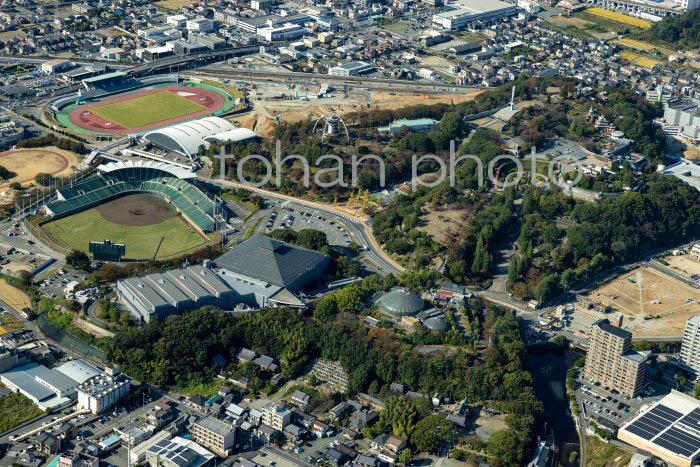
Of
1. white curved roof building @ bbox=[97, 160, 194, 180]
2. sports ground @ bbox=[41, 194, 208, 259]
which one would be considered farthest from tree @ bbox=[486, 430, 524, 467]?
white curved roof building @ bbox=[97, 160, 194, 180]

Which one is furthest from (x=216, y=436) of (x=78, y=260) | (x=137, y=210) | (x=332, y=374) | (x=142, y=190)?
(x=142, y=190)

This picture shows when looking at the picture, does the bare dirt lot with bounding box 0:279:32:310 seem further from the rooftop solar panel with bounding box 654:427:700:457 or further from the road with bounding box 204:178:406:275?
the rooftop solar panel with bounding box 654:427:700:457

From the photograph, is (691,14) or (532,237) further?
(691,14)

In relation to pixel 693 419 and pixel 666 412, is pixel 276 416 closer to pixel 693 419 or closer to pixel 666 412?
pixel 666 412

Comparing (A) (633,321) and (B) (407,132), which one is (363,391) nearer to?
(A) (633,321)

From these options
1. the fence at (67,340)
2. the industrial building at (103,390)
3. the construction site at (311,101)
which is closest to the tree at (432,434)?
the industrial building at (103,390)

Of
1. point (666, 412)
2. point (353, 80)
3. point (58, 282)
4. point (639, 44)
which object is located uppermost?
point (639, 44)

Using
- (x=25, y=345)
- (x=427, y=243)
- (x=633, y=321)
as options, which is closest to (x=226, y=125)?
(x=427, y=243)
